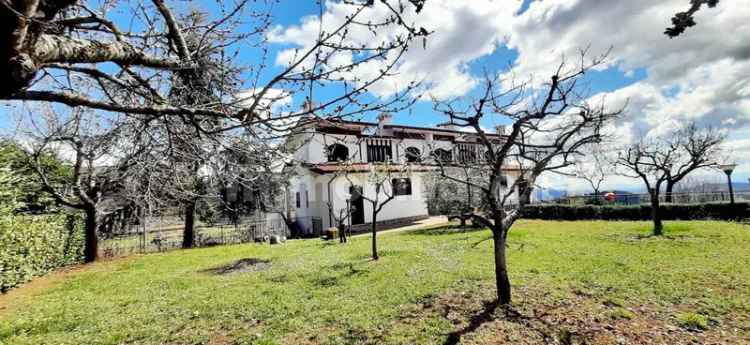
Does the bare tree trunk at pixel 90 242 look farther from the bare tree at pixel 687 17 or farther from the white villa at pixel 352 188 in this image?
the bare tree at pixel 687 17

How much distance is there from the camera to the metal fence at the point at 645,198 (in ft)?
61.3

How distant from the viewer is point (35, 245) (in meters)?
9.35

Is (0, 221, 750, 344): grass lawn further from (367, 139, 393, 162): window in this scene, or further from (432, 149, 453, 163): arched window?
(367, 139, 393, 162): window

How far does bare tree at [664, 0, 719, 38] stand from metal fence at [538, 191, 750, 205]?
71.4ft

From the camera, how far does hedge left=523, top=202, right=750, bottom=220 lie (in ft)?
48.2

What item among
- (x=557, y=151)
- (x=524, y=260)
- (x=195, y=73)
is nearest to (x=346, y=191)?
(x=524, y=260)

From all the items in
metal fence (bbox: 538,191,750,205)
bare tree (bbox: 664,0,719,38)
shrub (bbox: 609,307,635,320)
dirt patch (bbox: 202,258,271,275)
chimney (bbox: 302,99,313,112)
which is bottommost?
dirt patch (bbox: 202,258,271,275)

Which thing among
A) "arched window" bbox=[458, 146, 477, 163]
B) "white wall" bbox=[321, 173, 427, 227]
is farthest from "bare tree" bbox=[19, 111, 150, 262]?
"white wall" bbox=[321, 173, 427, 227]

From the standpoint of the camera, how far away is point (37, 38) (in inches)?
72.5

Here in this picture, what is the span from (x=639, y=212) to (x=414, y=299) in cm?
1672

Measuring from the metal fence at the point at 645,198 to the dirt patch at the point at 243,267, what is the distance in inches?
770

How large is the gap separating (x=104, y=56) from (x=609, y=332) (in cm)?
612

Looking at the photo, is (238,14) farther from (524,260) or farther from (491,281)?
(524,260)

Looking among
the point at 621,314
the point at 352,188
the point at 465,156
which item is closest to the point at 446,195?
the point at 352,188
